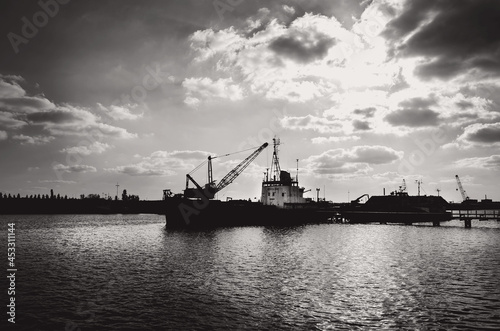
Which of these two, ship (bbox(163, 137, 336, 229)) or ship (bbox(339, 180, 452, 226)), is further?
ship (bbox(339, 180, 452, 226))

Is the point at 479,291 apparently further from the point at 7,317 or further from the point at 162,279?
the point at 7,317

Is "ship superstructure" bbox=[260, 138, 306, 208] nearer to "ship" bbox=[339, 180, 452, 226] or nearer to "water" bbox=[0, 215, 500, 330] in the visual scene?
"ship" bbox=[339, 180, 452, 226]

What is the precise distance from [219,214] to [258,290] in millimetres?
73163

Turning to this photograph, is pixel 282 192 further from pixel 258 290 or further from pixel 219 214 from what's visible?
pixel 258 290

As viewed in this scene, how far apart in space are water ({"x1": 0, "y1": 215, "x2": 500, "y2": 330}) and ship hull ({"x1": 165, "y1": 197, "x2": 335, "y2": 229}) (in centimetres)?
4844

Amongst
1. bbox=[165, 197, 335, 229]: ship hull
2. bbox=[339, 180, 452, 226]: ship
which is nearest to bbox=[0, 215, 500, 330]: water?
bbox=[165, 197, 335, 229]: ship hull

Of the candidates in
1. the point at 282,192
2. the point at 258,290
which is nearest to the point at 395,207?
the point at 282,192

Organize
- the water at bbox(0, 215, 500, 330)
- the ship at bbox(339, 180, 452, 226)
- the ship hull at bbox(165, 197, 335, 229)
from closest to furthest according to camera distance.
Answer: the water at bbox(0, 215, 500, 330) → the ship hull at bbox(165, 197, 335, 229) → the ship at bbox(339, 180, 452, 226)

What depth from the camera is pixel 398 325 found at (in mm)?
19469

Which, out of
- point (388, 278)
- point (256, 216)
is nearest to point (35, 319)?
point (388, 278)

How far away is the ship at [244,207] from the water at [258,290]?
4909 centimetres

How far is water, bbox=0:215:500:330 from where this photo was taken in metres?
20.2

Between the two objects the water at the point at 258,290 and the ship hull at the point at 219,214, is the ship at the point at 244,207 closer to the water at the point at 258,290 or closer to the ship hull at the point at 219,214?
the ship hull at the point at 219,214

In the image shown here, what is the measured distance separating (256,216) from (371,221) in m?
50.6
